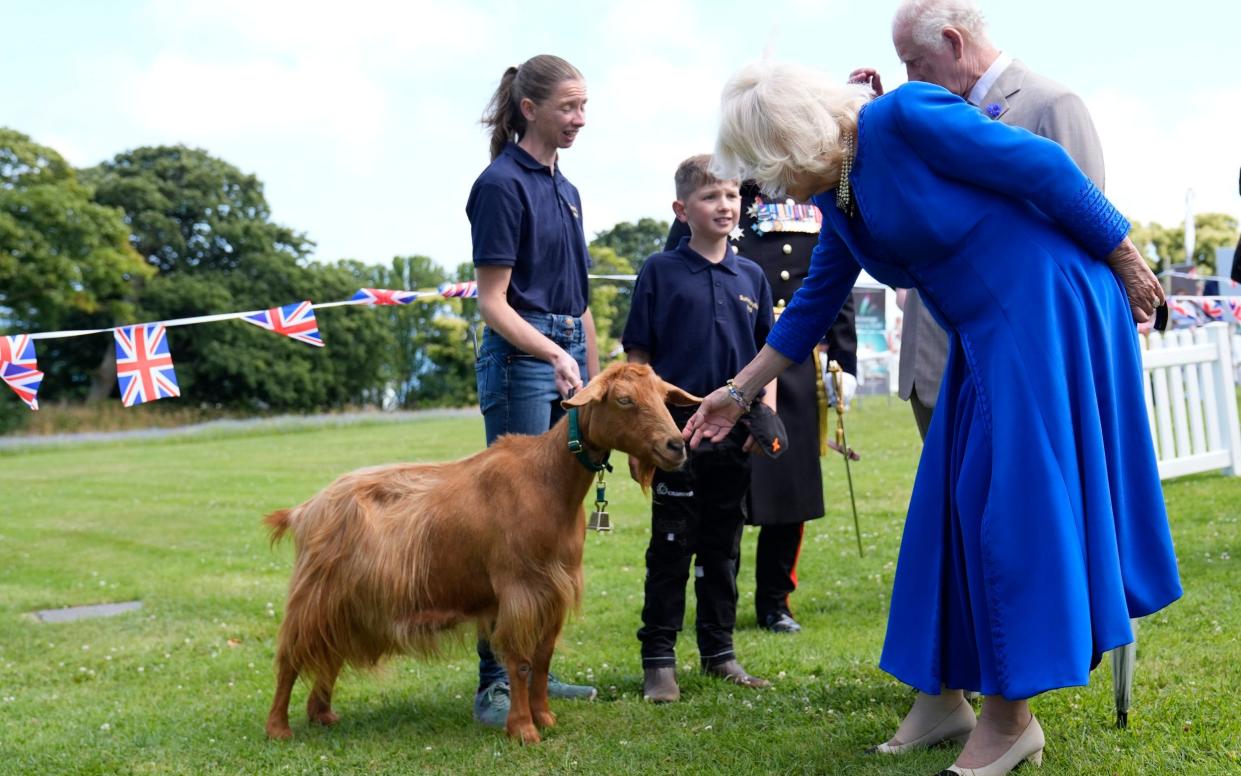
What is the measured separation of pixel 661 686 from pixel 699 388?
1.32 m

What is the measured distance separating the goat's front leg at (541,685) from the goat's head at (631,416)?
2.80 ft

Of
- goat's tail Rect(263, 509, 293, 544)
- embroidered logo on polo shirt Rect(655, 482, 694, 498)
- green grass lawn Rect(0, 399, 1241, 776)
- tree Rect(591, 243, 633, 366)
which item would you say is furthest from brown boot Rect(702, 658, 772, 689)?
tree Rect(591, 243, 633, 366)

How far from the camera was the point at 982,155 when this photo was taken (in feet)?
10.4

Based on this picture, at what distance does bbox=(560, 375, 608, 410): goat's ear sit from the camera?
411 cm

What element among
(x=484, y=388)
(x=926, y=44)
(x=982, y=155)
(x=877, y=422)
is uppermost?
(x=926, y=44)

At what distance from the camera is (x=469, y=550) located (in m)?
4.45

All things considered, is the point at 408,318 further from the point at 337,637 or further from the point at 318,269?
the point at 337,637

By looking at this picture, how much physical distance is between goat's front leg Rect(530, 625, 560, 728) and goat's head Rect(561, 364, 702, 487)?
2.80 ft

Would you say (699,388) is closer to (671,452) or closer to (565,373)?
(565,373)

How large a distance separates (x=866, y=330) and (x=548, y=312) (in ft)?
80.9

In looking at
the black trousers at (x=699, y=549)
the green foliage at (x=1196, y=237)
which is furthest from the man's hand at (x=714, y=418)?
the green foliage at (x=1196, y=237)

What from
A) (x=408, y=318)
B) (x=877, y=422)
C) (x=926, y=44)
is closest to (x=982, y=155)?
(x=926, y=44)

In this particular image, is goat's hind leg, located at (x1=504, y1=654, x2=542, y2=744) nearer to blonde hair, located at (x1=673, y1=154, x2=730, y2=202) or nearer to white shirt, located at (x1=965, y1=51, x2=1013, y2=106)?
blonde hair, located at (x1=673, y1=154, x2=730, y2=202)

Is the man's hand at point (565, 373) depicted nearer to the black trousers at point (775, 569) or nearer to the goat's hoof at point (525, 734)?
the goat's hoof at point (525, 734)
